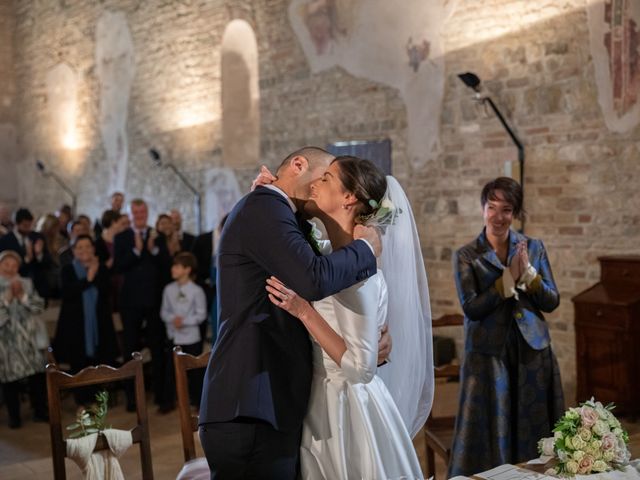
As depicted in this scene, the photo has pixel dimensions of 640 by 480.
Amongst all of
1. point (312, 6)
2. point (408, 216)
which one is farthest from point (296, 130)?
point (408, 216)

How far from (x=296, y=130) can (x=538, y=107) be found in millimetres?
3444

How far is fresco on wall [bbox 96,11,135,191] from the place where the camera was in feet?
42.9

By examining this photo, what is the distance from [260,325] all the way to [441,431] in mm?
2052

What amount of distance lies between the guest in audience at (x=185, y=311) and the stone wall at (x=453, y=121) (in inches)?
102

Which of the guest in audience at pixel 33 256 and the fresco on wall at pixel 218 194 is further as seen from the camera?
the fresco on wall at pixel 218 194

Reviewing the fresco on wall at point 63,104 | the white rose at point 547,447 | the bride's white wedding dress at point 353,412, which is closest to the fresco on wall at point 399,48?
the white rose at point 547,447

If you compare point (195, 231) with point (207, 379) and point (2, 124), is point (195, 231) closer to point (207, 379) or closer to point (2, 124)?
point (2, 124)

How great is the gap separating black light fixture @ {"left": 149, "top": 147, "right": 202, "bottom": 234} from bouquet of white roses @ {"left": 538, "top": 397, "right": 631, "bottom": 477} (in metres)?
9.01

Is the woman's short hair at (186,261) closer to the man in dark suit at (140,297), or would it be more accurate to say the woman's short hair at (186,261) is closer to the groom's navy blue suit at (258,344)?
the man in dark suit at (140,297)

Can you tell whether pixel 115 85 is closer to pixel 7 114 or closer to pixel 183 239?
pixel 7 114

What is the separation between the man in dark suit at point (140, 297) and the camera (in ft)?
22.5

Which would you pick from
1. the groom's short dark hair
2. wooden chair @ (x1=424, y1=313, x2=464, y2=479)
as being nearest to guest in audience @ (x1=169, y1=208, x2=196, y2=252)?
wooden chair @ (x1=424, y1=313, x2=464, y2=479)

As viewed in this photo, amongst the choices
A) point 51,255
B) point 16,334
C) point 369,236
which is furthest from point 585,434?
point 51,255

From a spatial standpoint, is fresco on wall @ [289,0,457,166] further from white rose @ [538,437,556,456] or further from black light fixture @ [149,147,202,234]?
white rose @ [538,437,556,456]
